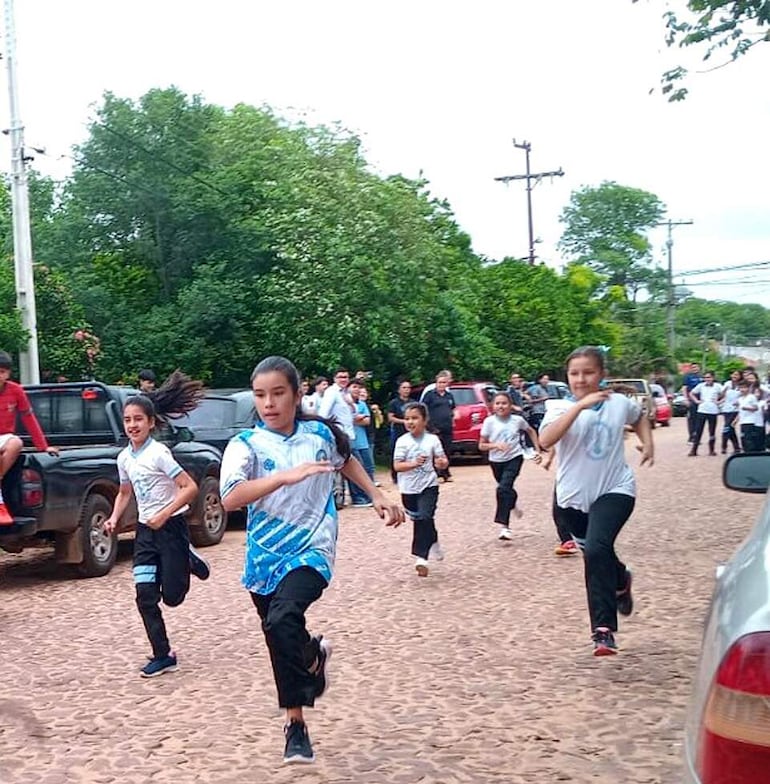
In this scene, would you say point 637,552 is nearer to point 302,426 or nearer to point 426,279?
point 302,426

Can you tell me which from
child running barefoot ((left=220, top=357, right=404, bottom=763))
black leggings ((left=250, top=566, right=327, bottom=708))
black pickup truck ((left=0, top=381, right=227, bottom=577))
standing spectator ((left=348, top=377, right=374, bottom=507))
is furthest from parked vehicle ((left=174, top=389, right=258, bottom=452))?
black leggings ((left=250, top=566, right=327, bottom=708))

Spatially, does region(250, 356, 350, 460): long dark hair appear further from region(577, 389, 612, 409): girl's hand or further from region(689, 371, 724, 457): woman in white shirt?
region(689, 371, 724, 457): woman in white shirt

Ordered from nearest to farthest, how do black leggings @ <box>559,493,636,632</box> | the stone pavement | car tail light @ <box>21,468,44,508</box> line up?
the stone pavement < black leggings @ <box>559,493,636,632</box> < car tail light @ <box>21,468,44,508</box>

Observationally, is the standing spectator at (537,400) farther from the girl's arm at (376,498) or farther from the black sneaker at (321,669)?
the black sneaker at (321,669)

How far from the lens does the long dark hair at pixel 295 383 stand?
17.0 ft

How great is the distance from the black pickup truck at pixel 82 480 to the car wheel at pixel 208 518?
0.03 feet

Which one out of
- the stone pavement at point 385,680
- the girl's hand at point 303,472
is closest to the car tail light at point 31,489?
the stone pavement at point 385,680

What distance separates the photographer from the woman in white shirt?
23859 mm

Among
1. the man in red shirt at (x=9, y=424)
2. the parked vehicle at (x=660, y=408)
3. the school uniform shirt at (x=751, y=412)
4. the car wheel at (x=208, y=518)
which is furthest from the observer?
the parked vehicle at (x=660, y=408)

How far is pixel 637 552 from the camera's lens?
1078 centimetres

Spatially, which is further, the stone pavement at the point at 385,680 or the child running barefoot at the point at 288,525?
the stone pavement at the point at 385,680

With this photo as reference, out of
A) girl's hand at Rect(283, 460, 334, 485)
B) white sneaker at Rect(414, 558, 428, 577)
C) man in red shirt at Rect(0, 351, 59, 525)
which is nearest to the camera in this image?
girl's hand at Rect(283, 460, 334, 485)

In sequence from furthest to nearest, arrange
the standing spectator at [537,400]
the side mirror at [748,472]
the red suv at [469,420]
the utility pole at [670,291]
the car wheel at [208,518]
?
the utility pole at [670,291] < the standing spectator at [537,400] < the red suv at [469,420] < the car wheel at [208,518] < the side mirror at [748,472]

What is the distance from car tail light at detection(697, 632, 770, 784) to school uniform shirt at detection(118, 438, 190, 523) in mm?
5062
